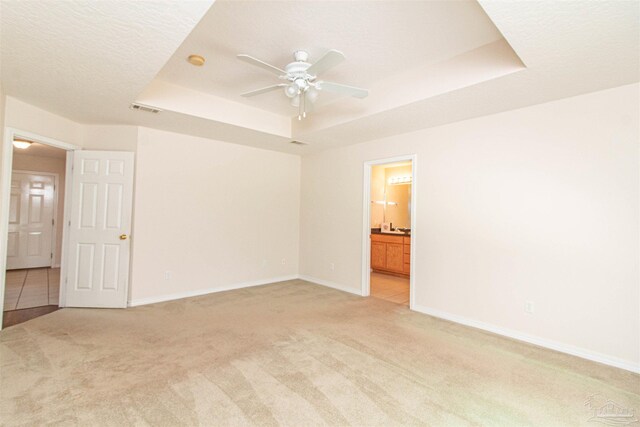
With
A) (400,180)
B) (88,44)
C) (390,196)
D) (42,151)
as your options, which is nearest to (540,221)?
(400,180)

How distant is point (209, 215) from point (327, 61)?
3.42 meters

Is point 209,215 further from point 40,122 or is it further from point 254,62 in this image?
point 254,62

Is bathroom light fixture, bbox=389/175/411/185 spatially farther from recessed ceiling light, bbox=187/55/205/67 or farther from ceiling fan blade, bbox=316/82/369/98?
recessed ceiling light, bbox=187/55/205/67

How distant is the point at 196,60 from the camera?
296cm

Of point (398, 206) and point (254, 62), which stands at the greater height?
point (254, 62)

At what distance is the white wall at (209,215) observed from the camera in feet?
14.1

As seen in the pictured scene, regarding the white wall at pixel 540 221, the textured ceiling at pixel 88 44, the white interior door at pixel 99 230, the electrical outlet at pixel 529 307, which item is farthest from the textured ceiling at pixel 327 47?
the electrical outlet at pixel 529 307

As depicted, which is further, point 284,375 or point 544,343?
point 544,343

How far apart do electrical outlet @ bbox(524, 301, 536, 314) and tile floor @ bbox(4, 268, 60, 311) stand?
6.01 metres

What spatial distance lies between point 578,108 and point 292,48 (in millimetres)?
2828

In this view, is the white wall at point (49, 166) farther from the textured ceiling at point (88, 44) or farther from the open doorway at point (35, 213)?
the textured ceiling at point (88, 44)

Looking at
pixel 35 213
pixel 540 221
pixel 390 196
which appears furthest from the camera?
pixel 390 196

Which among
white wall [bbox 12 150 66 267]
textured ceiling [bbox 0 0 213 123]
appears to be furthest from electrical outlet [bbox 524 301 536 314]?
white wall [bbox 12 150 66 267]

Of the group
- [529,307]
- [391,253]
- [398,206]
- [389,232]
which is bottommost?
[529,307]
